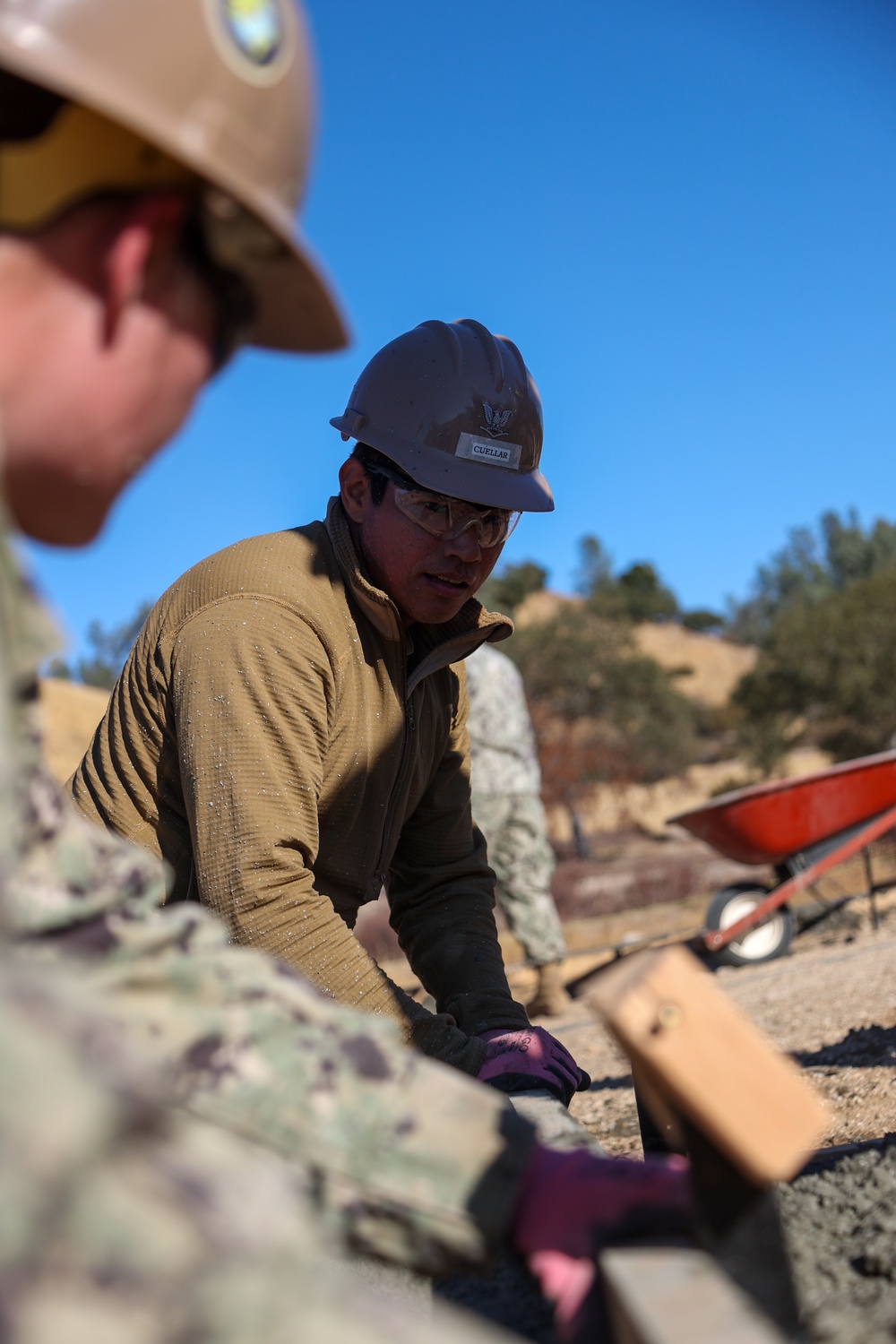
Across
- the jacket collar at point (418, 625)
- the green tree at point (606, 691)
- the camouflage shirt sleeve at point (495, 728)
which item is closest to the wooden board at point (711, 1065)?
the jacket collar at point (418, 625)

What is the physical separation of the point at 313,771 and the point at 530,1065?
737mm

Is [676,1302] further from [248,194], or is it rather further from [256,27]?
[256,27]

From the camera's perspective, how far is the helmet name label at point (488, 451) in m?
2.96

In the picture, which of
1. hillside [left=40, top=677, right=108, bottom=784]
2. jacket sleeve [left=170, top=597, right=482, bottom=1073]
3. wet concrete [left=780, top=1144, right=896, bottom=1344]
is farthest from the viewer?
hillside [left=40, top=677, right=108, bottom=784]

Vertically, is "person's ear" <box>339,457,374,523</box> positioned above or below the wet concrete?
above

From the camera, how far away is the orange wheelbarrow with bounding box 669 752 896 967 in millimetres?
7168

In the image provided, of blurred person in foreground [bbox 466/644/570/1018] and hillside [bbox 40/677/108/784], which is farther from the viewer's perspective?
hillside [bbox 40/677/108/784]

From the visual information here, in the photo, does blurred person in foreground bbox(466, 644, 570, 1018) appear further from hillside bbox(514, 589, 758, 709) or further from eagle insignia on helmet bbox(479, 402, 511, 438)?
hillside bbox(514, 589, 758, 709)

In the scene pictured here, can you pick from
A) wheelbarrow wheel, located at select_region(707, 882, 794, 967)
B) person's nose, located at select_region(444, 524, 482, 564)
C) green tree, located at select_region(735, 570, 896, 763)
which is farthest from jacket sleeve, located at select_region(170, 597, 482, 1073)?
green tree, located at select_region(735, 570, 896, 763)

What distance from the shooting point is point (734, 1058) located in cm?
131

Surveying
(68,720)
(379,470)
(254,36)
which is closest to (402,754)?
(379,470)

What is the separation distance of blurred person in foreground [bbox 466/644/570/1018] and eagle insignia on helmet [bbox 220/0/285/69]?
210 inches

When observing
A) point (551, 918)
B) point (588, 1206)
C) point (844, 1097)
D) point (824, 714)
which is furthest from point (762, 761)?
point (588, 1206)

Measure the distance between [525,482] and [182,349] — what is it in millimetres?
1859
